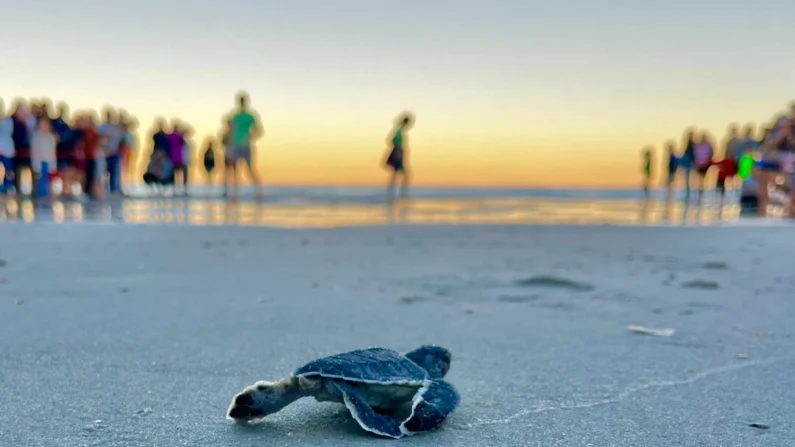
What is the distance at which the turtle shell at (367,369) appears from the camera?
1.53 meters

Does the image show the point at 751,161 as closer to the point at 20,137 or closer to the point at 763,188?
the point at 763,188

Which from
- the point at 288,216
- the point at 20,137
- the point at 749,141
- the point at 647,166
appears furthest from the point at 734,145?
the point at 20,137

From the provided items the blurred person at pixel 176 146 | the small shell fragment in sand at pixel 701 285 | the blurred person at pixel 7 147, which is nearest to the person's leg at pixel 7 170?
the blurred person at pixel 7 147

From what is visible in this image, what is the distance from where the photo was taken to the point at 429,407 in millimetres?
1611

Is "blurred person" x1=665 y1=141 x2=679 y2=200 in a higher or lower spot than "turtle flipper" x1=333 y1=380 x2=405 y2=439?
higher

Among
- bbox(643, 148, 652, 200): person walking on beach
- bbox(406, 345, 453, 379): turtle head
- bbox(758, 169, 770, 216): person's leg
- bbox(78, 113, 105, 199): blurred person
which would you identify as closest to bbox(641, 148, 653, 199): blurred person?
bbox(643, 148, 652, 200): person walking on beach

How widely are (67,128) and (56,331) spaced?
1154 cm

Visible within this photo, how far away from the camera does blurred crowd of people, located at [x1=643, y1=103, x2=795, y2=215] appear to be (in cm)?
1158

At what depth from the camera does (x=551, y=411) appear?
1825 millimetres

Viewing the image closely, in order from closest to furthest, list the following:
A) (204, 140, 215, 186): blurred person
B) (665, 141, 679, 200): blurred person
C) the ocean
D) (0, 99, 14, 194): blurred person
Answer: the ocean
(0, 99, 14, 194): blurred person
(665, 141, 679, 200): blurred person
(204, 140, 215, 186): blurred person

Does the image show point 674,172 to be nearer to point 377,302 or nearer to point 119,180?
point 119,180

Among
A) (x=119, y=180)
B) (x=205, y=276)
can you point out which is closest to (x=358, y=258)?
(x=205, y=276)

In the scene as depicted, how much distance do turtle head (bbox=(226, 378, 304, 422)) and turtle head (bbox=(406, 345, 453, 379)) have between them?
18.1 inches

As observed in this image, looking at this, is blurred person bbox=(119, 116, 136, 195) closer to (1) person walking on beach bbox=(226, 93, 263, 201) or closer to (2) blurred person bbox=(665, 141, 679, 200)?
(1) person walking on beach bbox=(226, 93, 263, 201)
